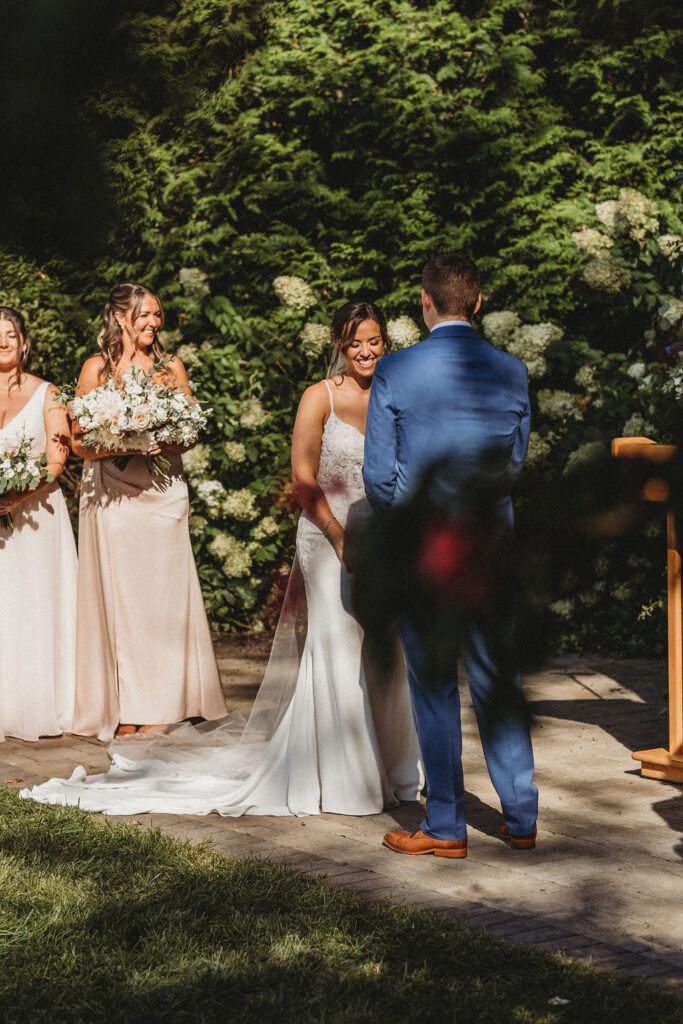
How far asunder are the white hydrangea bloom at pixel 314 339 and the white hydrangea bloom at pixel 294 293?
164mm

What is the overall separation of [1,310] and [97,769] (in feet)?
7.68

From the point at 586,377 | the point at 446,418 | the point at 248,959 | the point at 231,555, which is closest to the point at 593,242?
the point at 586,377

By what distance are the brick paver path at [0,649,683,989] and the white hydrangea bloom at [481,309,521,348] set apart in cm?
300

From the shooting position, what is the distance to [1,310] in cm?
642

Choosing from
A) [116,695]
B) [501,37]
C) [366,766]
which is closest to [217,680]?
[116,695]

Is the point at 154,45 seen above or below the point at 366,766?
above

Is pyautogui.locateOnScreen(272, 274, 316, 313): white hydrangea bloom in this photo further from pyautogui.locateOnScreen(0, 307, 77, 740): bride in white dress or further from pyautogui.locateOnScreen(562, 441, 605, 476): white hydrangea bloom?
pyautogui.locateOnScreen(562, 441, 605, 476): white hydrangea bloom

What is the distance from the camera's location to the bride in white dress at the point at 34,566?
657 cm

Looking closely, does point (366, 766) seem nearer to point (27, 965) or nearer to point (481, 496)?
point (27, 965)

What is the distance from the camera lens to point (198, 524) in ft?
29.1

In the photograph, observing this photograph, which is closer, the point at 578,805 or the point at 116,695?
the point at 578,805

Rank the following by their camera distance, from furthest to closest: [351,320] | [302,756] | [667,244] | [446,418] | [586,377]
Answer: [586,377], [667,244], [302,756], [351,320], [446,418]

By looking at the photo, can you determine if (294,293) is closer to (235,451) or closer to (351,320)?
(235,451)

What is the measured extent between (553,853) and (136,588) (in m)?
2.78
